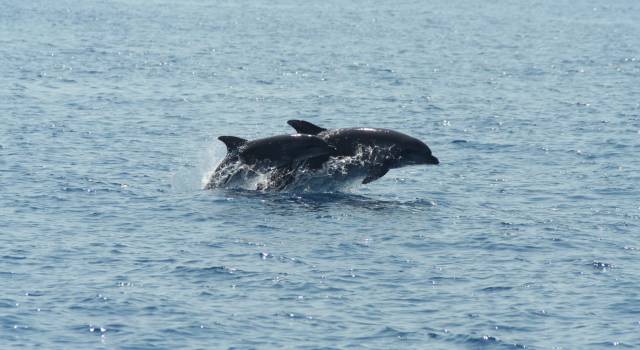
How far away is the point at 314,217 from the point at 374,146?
4.15m

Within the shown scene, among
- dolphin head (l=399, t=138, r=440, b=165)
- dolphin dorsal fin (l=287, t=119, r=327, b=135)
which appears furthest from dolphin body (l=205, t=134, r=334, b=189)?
dolphin head (l=399, t=138, r=440, b=165)

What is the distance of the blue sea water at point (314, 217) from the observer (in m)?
24.7

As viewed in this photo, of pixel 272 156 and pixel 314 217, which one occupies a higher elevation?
pixel 272 156

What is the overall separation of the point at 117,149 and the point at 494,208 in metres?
15.8

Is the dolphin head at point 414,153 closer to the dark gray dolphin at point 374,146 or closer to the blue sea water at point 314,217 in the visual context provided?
the dark gray dolphin at point 374,146

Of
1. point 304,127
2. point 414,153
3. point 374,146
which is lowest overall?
point 414,153

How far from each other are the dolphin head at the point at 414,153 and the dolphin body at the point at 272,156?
2264mm

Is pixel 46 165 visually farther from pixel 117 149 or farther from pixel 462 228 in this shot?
pixel 462 228

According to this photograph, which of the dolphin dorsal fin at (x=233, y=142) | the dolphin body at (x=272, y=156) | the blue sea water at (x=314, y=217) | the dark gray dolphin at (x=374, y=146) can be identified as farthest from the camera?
the dark gray dolphin at (x=374, y=146)

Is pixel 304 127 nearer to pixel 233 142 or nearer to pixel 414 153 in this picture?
pixel 233 142

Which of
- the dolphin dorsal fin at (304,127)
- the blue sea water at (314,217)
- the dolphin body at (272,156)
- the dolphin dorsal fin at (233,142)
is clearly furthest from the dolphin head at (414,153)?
the dolphin dorsal fin at (233,142)

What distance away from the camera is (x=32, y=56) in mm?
80562

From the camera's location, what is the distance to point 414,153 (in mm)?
36844

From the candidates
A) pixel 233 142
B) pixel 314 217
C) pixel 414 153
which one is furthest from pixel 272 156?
pixel 414 153
